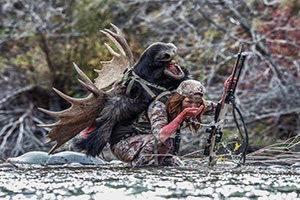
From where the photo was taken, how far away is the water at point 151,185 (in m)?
2.29

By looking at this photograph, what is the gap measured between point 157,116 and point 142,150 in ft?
1.03

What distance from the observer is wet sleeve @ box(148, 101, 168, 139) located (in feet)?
11.0

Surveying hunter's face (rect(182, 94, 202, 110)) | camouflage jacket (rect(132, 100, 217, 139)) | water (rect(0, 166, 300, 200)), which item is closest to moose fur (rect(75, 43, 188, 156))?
camouflage jacket (rect(132, 100, 217, 139))

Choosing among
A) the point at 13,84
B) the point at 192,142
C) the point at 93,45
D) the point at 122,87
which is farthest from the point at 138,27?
the point at 122,87

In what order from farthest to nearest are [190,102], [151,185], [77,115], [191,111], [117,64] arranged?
[117,64] → [77,115] → [190,102] → [191,111] → [151,185]

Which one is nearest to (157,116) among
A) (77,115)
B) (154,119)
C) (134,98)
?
(154,119)

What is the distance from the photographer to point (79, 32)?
907 centimetres

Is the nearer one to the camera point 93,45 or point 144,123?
point 144,123

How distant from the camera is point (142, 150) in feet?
11.5

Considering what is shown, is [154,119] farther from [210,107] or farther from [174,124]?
[210,107]

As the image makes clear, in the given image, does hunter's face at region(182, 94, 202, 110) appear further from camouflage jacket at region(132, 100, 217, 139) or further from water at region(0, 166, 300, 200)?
water at region(0, 166, 300, 200)

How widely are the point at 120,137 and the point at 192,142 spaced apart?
332 centimetres

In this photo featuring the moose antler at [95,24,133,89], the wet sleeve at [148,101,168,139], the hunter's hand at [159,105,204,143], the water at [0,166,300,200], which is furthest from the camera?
the moose antler at [95,24,133,89]

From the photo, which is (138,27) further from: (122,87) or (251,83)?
(122,87)
